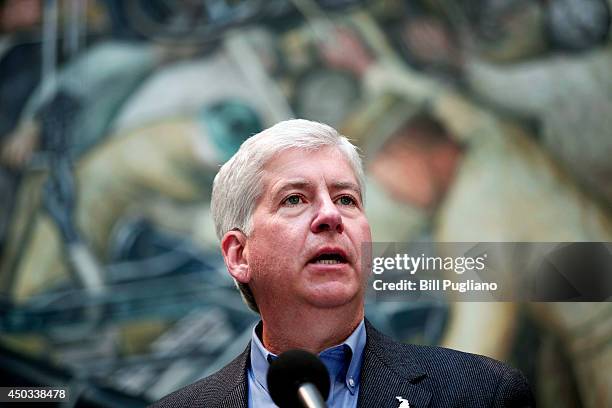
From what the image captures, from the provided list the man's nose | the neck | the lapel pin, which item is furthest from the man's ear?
the lapel pin

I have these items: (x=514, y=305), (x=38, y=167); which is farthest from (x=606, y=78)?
(x=38, y=167)

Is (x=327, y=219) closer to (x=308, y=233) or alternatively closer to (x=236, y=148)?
(x=308, y=233)

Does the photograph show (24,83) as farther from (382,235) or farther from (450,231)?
(450,231)

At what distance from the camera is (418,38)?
3820mm

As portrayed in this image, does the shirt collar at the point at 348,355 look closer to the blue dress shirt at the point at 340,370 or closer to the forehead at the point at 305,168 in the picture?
the blue dress shirt at the point at 340,370

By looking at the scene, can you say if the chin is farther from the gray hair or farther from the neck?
the gray hair

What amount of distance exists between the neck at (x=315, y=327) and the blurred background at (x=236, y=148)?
5.46 ft

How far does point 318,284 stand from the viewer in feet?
6.32

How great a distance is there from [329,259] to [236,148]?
6.63 feet

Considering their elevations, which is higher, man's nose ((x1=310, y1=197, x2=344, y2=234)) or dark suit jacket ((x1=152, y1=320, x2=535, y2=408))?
man's nose ((x1=310, y1=197, x2=344, y2=234))

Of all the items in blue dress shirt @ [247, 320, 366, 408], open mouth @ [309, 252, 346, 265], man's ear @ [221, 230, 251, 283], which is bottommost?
Result: blue dress shirt @ [247, 320, 366, 408]

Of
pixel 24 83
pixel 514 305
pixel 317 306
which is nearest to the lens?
pixel 317 306

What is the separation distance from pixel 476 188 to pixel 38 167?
205cm

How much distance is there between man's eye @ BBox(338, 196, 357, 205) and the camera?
2018 millimetres
